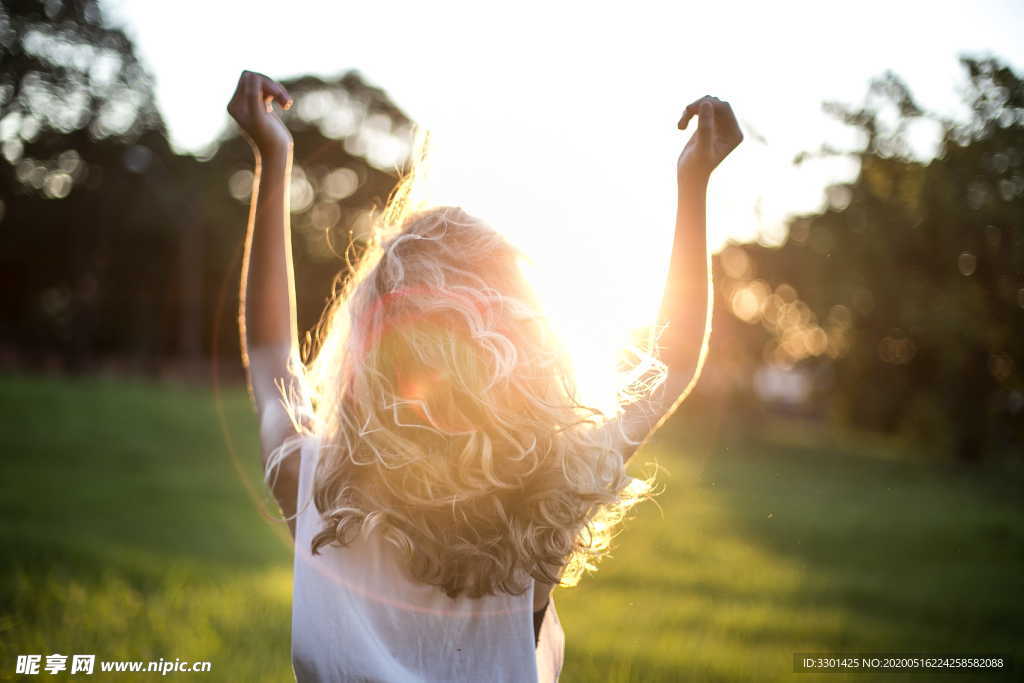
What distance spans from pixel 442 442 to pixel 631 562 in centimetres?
786

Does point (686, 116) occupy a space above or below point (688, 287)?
above

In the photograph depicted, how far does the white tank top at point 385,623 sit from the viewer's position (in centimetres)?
158

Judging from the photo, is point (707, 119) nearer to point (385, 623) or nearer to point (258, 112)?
point (258, 112)

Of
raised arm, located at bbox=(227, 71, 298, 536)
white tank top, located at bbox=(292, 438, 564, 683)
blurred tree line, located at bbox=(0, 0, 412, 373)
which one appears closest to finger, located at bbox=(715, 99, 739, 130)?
raised arm, located at bbox=(227, 71, 298, 536)

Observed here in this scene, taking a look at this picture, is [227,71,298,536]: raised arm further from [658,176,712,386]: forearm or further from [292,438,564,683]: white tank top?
[658,176,712,386]: forearm

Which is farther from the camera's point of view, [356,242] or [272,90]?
[356,242]

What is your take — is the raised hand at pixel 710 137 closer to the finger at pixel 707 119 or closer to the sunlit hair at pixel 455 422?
the finger at pixel 707 119

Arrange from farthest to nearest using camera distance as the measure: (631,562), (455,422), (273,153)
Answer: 1. (631,562)
2. (273,153)
3. (455,422)

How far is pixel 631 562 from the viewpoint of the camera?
902 centimetres

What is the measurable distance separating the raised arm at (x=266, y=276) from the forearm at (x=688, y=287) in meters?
0.79

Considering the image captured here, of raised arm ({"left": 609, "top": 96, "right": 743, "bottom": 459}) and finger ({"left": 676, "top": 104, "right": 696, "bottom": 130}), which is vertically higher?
finger ({"left": 676, "top": 104, "right": 696, "bottom": 130})

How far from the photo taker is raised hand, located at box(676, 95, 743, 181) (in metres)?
1.69

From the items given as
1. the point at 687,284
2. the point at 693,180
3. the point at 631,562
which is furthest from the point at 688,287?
the point at 631,562

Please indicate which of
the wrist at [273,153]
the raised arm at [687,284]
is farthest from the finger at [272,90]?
the raised arm at [687,284]
